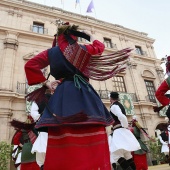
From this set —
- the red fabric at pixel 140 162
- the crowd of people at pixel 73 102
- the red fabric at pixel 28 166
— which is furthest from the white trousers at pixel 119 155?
the red fabric at pixel 140 162

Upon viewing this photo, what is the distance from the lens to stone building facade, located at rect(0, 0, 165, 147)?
9.42 m

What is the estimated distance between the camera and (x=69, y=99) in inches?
57.0

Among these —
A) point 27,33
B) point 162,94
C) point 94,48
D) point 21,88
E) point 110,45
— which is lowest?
point 162,94

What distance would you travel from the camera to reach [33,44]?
11898 mm

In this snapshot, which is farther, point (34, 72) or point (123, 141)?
point (123, 141)

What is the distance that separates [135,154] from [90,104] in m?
4.84

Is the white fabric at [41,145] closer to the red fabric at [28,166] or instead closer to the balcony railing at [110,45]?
the red fabric at [28,166]

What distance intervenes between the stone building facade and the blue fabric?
20.4 ft

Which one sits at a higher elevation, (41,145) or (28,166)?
(41,145)

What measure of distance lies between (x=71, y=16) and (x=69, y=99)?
47.3 ft

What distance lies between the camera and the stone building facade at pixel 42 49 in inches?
371

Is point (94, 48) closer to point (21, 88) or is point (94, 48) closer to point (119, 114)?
point (119, 114)

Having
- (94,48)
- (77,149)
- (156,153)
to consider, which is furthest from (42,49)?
(77,149)

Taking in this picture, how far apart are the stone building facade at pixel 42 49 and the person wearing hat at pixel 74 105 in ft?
19.6
